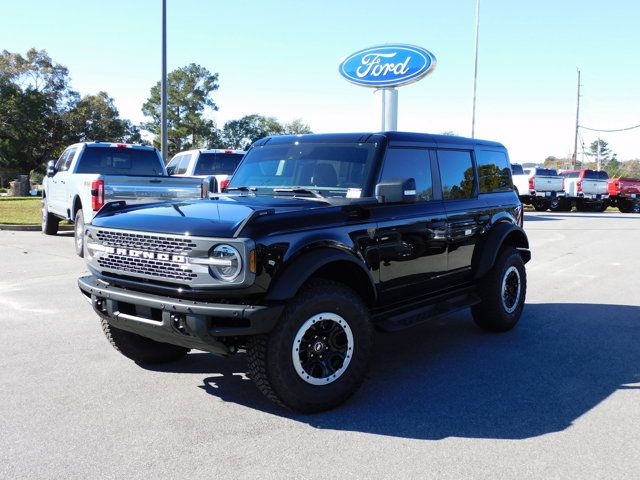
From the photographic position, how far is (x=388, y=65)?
22.9m

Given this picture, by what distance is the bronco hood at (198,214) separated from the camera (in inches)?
144

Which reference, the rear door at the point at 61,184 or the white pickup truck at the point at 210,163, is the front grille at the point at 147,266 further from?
the white pickup truck at the point at 210,163

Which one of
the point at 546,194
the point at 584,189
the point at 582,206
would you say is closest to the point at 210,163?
the point at 546,194

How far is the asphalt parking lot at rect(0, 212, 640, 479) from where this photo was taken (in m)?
3.22

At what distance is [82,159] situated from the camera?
459 inches

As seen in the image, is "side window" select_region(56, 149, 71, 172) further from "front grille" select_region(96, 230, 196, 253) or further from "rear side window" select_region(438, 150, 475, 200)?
"rear side window" select_region(438, 150, 475, 200)

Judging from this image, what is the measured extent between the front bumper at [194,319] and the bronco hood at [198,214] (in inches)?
17.3

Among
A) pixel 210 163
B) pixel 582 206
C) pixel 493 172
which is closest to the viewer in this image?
pixel 493 172

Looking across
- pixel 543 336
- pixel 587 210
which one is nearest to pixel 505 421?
pixel 543 336

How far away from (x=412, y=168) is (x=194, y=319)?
2427 mm

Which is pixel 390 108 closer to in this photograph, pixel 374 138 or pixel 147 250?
pixel 374 138

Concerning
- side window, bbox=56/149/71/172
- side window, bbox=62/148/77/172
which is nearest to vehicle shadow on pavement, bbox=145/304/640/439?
side window, bbox=62/148/77/172

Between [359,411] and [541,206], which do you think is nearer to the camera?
[359,411]

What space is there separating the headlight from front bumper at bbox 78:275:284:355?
7.1 inches
